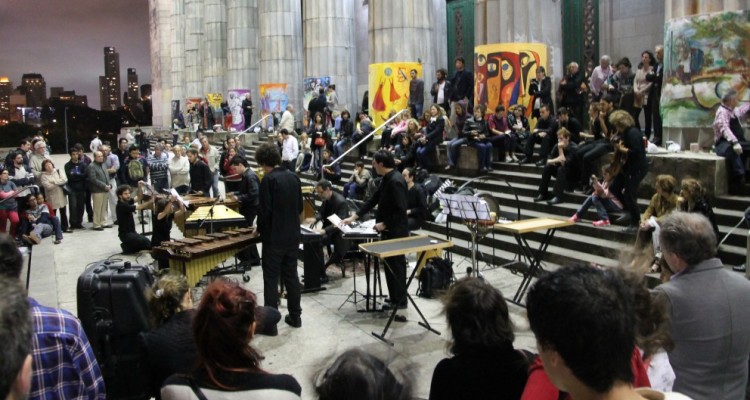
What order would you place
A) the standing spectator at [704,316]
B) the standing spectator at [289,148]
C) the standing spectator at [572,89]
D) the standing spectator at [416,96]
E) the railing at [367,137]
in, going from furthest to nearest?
1. the standing spectator at [289,148]
2. the standing spectator at [416,96]
3. the railing at [367,137]
4. the standing spectator at [572,89]
5. the standing spectator at [704,316]

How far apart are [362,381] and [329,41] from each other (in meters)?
23.1

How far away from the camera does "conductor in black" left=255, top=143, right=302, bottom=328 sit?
318 inches

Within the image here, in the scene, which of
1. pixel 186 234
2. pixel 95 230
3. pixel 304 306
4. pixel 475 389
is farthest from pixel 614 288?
pixel 95 230

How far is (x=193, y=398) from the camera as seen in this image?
2.69 m

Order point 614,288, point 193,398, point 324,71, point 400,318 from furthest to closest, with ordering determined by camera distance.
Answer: point 324,71, point 400,318, point 193,398, point 614,288

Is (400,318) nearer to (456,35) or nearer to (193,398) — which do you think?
(193,398)

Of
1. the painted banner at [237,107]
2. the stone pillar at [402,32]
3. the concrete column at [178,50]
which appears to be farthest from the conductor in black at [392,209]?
the concrete column at [178,50]

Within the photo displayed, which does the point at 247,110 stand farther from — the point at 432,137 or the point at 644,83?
the point at 644,83

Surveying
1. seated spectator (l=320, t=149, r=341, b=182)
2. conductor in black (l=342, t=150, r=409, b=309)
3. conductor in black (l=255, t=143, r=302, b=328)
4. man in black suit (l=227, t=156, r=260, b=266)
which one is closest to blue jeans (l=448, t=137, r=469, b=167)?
seated spectator (l=320, t=149, r=341, b=182)

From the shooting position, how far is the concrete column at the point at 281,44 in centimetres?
2842

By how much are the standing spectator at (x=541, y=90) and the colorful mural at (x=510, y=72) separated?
22cm

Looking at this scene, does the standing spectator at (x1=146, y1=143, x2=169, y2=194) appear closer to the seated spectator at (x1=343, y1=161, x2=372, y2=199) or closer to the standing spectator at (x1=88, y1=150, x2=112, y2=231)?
the standing spectator at (x1=88, y1=150, x2=112, y2=231)

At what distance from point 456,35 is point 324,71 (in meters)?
4.83

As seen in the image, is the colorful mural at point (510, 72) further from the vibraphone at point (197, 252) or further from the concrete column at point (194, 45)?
the concrete column at point (194, 45)
